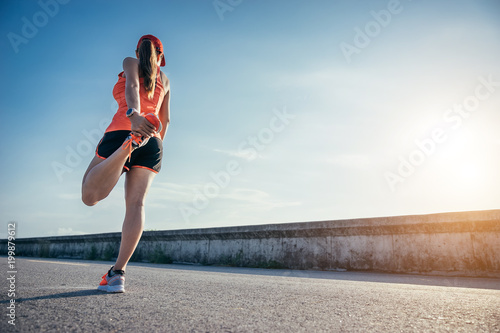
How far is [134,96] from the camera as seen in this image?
102 inches

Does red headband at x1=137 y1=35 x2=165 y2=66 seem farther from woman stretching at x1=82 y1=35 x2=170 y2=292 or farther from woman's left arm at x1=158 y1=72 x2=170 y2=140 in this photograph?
woman's left arm at x1=158 y1=72 x2=170 y2=140

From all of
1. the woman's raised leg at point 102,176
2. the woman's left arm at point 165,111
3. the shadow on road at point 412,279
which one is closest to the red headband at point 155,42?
the woman's left arm at point 165,111

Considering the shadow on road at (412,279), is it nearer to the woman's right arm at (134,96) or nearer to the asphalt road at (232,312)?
the asphalt road at (232,312)

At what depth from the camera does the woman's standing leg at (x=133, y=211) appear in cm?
264

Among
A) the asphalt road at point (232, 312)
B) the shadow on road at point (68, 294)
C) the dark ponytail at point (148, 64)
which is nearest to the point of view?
the asphalt road at point (232, 312)

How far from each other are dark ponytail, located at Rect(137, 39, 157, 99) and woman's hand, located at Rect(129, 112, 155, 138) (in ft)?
1.50

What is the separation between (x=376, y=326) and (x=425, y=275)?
4.77 m

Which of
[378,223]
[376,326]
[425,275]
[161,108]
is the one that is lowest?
[425,275]

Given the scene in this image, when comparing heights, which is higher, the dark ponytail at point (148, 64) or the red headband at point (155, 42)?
the red headband at point (155, 42)

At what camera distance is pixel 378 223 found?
630cm

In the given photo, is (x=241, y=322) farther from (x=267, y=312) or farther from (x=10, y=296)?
(x=10, y=296)

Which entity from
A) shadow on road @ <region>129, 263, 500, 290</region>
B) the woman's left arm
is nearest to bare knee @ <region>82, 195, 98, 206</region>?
the woman's left arm

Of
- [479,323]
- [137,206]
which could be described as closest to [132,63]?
[137,206]

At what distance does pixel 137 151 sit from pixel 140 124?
37 cm
